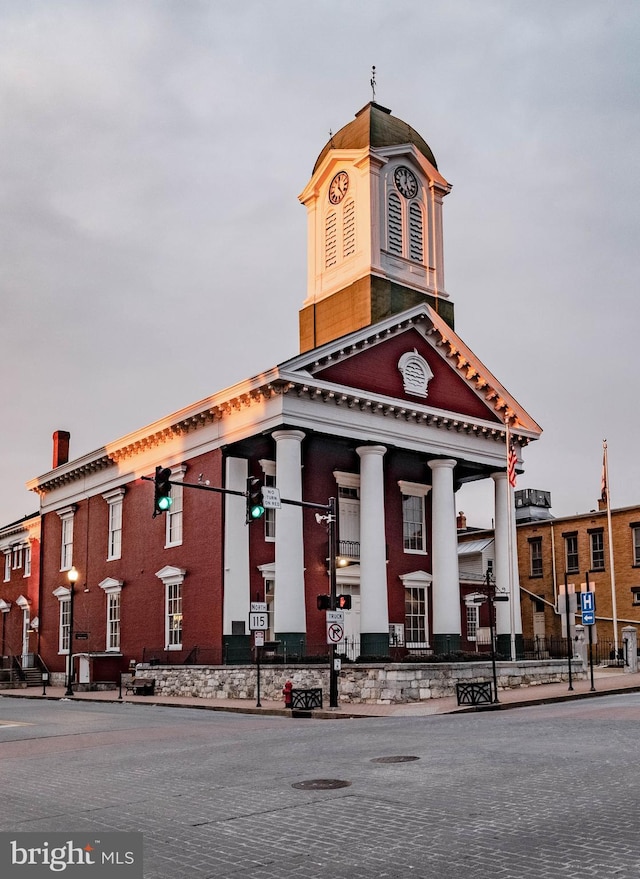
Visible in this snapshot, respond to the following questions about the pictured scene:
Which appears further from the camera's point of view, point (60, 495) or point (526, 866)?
point (60, 495)

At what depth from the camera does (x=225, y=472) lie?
123 feet

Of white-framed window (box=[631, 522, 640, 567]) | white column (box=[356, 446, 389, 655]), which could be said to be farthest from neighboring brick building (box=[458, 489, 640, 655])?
white column (box=[356, 446, 389, 655])

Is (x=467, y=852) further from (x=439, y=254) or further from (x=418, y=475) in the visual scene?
(x=439, y=254)

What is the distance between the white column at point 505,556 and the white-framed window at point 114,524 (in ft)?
56.9

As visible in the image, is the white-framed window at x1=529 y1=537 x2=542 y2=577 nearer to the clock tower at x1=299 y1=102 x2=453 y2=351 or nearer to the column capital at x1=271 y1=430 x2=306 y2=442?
the clock tower at x1=299 y1=102 x2=453 y2=351

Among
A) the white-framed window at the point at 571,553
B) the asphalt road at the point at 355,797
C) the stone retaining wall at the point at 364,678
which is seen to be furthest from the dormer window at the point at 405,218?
the asphalt road at the point at 355,797

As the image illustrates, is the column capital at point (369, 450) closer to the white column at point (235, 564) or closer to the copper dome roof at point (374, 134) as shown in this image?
the white column at point (235, 564)

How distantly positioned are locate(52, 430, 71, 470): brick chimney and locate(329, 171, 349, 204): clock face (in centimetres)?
2149

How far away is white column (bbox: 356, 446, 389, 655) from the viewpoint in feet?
119

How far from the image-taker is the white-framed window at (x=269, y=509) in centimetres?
3804

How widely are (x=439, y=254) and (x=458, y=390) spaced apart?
25.8ft

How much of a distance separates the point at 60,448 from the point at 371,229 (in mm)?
23759

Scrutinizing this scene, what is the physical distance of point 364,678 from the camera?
29500 millimetres

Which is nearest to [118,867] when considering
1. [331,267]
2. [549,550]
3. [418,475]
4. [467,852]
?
[467,852]
